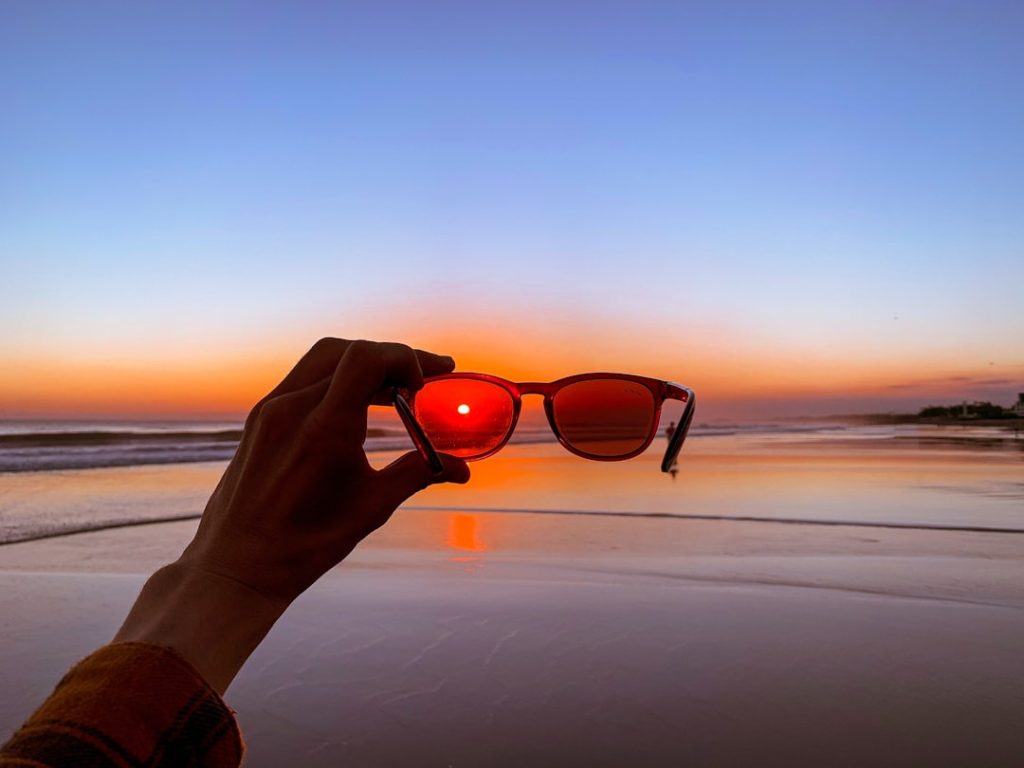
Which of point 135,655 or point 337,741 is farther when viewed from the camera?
point 337,741

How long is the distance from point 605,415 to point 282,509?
1375 mm

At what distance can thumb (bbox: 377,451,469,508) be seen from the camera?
1.22m

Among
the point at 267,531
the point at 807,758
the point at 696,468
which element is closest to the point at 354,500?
the point at 267,531

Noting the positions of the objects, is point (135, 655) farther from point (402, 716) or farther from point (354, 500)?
point (402, 716)

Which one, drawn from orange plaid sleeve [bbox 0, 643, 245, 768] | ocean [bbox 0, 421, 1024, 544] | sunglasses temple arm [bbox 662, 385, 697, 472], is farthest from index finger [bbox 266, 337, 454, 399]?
ocean [bbox 0, 421, 1024, 544]

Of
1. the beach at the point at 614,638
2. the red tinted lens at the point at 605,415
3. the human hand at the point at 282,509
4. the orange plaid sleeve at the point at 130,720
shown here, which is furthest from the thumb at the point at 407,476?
the beach at the point at 614,638

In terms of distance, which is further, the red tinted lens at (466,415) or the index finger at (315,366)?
the red tinted lens at (466,415)

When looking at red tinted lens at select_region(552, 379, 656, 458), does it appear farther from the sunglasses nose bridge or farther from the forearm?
the forearm

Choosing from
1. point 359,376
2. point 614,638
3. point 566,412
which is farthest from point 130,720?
point 614,638

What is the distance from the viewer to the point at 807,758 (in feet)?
7.67

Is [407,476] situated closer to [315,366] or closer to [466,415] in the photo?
[315,366]

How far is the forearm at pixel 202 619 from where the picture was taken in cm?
90

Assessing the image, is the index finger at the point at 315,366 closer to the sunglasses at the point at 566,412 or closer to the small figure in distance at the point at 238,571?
the small figure in distance at the point at 238,571

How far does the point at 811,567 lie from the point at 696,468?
858cm
